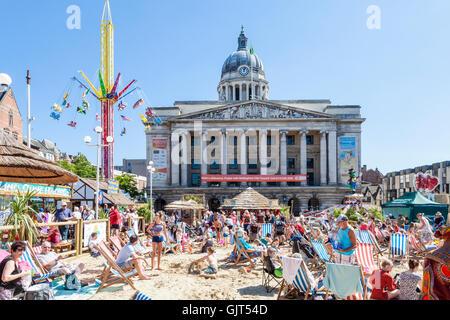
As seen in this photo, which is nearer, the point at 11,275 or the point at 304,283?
the point at 11,275

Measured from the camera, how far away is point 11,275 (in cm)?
560

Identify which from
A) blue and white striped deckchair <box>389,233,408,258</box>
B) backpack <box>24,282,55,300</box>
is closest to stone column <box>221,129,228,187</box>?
blue and white striped deckchair <box>389,233,408,258</box>

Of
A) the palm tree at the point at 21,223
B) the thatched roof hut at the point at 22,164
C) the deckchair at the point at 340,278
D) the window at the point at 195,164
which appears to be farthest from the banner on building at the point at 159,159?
the deckchair at the point at 340,278

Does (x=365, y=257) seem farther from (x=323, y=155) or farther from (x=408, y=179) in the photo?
(x=408, y=179)

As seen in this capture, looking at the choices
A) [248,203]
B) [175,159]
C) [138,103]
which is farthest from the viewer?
[175,159]

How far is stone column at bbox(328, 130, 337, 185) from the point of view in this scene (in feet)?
169

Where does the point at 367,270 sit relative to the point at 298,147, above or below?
below

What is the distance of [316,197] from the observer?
50500 millimetres

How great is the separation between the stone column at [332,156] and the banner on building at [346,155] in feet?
3.00

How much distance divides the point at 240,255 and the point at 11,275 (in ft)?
21.5

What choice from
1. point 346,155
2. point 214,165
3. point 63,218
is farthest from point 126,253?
point 346,155

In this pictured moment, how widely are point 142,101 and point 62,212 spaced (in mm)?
24621
